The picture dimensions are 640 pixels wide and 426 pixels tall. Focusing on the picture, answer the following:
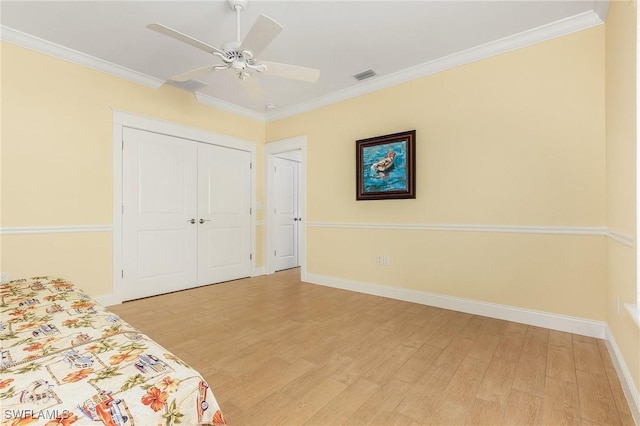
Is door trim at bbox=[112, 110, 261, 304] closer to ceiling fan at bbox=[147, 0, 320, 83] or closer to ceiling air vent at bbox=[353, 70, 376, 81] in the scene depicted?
ceiling fan at bbox=[147, 0, 320, 83]

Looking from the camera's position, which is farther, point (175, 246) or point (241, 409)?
point (175, 246)

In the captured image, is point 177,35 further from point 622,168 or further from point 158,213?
point 622,168

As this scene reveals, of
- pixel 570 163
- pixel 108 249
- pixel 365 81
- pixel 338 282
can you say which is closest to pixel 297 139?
pixel 365 81

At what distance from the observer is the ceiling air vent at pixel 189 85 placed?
12.8 ft

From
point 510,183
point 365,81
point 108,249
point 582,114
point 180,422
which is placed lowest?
point 180,422

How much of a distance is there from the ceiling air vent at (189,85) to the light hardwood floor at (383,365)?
108 inches

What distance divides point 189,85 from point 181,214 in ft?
5.56

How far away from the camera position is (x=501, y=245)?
3.03 metres

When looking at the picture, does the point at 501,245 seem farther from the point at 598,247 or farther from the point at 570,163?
the point at 570,163

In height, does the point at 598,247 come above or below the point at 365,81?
below

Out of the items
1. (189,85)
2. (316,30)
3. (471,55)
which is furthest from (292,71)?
(189,85)

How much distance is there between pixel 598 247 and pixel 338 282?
2793 mm

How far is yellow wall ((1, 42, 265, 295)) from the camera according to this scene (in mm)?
2912

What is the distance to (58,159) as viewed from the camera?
10.4 ft
